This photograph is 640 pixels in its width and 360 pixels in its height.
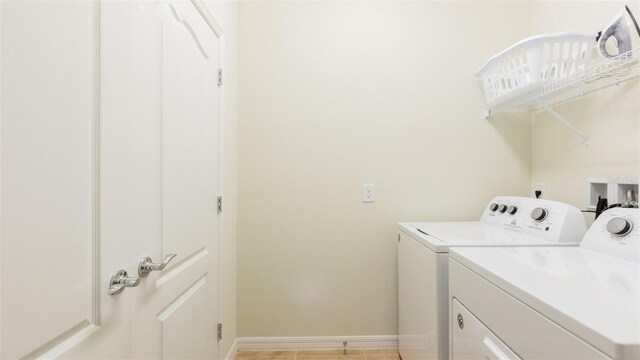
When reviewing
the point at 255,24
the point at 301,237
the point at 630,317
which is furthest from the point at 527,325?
the point at 255,24

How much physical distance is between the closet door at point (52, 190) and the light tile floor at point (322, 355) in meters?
1.28

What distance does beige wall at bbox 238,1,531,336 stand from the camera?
74.3 inches

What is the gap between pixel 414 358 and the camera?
1469 millimetres

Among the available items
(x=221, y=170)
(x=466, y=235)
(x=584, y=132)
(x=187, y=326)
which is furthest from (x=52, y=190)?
(x=584, y=132)

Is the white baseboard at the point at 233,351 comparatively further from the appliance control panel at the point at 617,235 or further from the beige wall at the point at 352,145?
the appliance control panel at the point at 617,235

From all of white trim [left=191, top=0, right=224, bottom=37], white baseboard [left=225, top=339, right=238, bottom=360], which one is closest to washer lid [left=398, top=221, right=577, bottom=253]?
white baseboard [left=225, top=339, right=238, bottom=360]

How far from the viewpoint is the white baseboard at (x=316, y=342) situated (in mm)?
1878

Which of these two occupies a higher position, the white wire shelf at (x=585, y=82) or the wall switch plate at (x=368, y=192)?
the white wire shelf at (x=585, y=82)

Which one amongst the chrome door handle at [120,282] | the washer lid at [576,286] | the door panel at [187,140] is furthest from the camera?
the door panel at [187,140]

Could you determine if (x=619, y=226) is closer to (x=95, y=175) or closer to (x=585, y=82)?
(x=585, y=82)

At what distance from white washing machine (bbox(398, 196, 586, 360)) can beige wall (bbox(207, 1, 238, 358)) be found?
1022 millimetres

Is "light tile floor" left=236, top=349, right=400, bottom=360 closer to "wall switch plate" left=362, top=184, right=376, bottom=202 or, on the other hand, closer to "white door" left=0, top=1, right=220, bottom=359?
"white door" left=0, top=1, right=220, bottom=359

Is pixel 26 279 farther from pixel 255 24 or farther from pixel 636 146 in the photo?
pixel 636 146

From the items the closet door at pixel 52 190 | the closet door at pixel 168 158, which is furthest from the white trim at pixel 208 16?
the closet door at pixel 52 190
